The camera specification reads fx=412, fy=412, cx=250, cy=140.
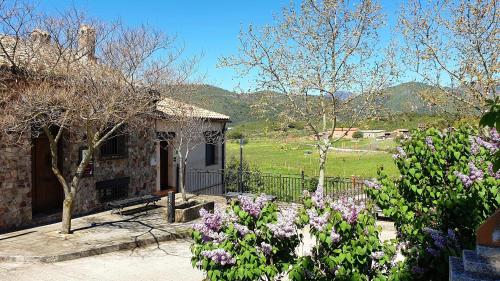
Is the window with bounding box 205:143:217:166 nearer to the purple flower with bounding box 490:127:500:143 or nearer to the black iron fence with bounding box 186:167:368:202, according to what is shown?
the black iron fence with bounding box 186:167:368:202

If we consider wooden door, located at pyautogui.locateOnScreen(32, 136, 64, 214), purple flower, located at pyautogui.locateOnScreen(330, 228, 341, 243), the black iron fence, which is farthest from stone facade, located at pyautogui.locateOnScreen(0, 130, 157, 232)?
purple flower, located at pyautogui.locateOnScreen(330, 228, 341, 243)

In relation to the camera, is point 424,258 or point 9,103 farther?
point 9,103

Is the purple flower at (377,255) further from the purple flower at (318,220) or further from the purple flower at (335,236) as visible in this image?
the purple flower at (318,220)

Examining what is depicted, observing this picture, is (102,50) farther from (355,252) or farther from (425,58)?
(425,58)

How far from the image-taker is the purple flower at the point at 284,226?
12.8ft

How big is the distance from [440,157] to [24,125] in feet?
25.8

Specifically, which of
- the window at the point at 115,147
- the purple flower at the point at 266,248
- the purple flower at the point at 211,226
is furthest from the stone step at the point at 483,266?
the window at the point at 115,147

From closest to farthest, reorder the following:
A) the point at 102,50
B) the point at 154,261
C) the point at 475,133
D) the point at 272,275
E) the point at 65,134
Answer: the point at 272,275 → the point at 475,133 → the point at 154,261 → the point at 102,50 → the point at 65,134

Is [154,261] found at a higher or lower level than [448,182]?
lower

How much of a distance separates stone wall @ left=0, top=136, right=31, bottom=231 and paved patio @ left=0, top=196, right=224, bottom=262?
1.41 ft

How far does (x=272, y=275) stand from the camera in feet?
12.1

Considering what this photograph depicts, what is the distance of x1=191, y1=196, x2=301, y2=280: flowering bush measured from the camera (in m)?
3.73

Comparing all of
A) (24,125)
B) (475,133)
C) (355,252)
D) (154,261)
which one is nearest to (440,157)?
(475,133)

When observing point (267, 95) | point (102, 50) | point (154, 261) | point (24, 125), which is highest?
point (102, 50)
